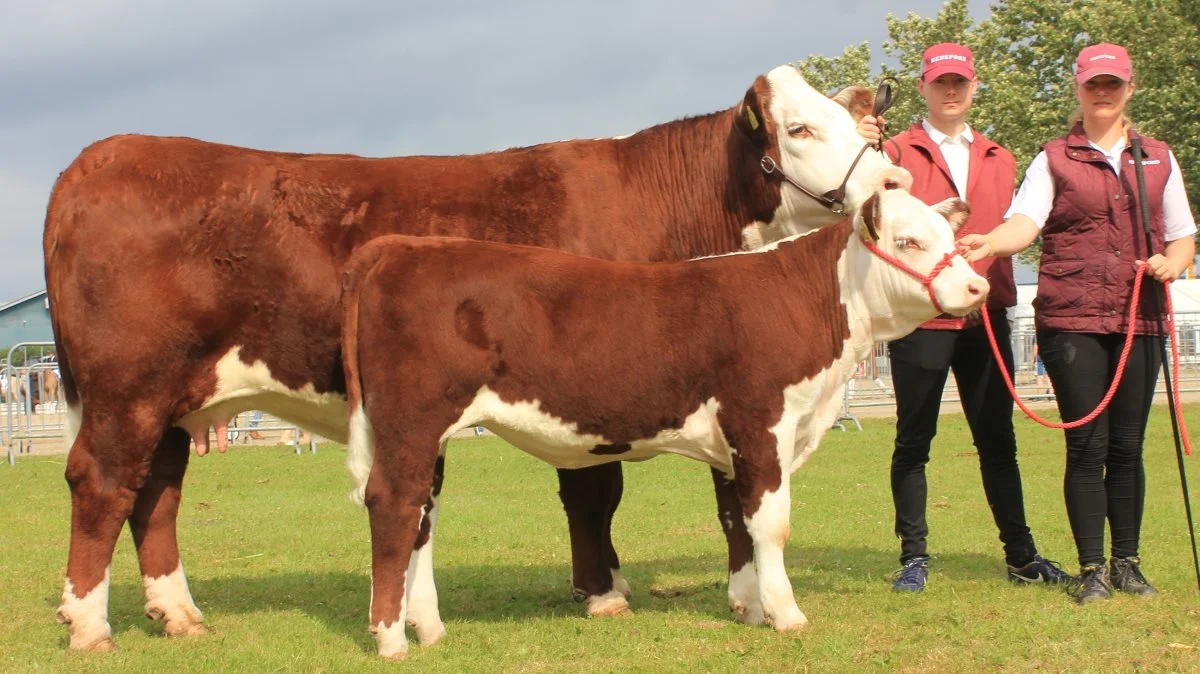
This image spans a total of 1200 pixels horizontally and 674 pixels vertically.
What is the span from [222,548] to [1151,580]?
7037 mm

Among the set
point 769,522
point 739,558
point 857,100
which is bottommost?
point 739,558

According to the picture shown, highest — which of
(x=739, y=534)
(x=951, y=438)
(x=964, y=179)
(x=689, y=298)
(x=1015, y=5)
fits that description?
(x=1015, y=5)

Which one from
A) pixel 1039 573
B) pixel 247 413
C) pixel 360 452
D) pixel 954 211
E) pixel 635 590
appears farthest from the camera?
pixel 247 413

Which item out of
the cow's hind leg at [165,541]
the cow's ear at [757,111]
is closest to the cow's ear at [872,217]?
the cow's ear at [757,111]

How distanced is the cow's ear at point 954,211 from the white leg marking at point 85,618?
4.74m

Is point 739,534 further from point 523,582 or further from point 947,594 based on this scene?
point 523,582

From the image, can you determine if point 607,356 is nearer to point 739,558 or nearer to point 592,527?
point 739,558

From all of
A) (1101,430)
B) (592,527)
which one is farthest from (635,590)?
(1101,430)

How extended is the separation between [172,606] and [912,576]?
4.24 meters

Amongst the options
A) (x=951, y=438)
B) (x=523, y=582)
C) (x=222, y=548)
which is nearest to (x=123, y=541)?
(x=222, y=548)

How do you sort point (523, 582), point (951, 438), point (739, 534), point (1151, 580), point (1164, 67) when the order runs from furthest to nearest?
point (1164, 67), point (951, 438), point (523, 582), point (1151, 580), point (739, 534)

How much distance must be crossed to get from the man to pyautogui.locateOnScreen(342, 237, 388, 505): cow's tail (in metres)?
2.86

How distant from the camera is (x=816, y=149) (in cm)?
646

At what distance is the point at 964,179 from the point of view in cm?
699
